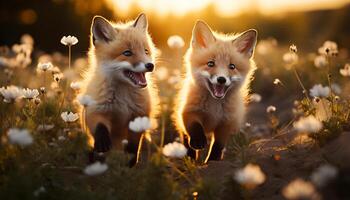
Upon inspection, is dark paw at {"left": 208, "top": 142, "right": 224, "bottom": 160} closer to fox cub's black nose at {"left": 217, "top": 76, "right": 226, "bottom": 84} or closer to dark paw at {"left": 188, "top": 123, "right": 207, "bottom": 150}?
dark paw at {"left": 188, "top": 123, "right": 207, "bottom": 150}

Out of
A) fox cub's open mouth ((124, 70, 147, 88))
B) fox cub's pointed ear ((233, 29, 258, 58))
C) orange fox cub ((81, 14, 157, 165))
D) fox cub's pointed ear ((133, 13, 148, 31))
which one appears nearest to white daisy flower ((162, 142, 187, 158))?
orange fox cub ((81, 14, 157, 165))

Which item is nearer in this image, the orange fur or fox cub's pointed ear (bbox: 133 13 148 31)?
the orange fur

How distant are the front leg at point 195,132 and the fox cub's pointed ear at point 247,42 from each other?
1029 mm

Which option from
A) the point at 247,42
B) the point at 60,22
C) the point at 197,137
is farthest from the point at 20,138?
the point at 60,22

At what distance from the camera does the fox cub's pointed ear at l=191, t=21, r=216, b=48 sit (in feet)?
18.0

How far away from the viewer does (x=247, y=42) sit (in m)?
5.51

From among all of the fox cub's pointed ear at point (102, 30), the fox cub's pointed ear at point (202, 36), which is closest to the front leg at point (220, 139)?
the fox cub's pointed ear at point (202, 36)

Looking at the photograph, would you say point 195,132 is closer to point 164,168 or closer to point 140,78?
point 140,78

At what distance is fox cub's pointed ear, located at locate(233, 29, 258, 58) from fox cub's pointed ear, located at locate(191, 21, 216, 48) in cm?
29

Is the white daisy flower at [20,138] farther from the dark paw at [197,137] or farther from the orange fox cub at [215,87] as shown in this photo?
the orange fox cub at [215,87]

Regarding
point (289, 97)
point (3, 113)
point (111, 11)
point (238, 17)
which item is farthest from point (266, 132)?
point (238, 17)

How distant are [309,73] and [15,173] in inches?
257

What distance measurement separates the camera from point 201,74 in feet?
16.8

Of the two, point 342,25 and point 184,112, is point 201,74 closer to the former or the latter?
point 184,112
